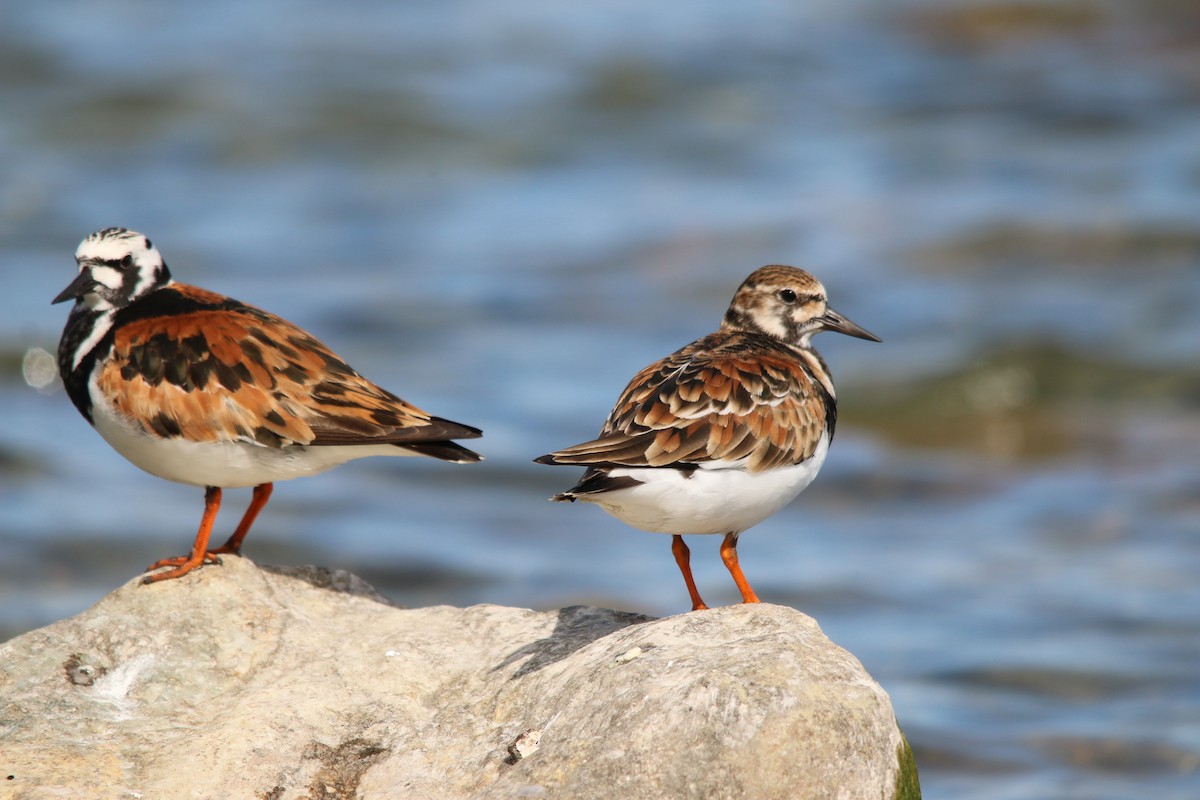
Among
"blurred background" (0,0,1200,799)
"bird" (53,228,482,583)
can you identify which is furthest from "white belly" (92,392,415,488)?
"blurred background" (0,0,1200,799)

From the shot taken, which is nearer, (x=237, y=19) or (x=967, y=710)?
(x=967, y=710)

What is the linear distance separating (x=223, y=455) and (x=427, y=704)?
1349 millimetres

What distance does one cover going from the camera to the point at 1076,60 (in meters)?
21.0

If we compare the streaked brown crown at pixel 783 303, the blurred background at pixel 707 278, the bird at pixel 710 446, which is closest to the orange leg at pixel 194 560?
the bird at pixel 710 446

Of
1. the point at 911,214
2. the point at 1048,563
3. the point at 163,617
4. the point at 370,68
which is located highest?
the point at 370,68

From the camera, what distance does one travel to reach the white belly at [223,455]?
5820 mm

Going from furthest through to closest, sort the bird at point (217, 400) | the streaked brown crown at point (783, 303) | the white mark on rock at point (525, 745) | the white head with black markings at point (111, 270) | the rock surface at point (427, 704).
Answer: the streaked brown crown at point (783, 303) < the white head with black markings at point (111, 270) < the bird at point (217, 400) < the white mark on rock at point (525, 745) < the rock surface at point (427, 704)

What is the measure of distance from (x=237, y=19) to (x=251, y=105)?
12.2 ft

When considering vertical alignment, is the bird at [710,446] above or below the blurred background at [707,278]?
below

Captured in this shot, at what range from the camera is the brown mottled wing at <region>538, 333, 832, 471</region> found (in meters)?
5.26

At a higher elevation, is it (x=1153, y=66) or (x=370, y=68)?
(x=1153, y=66)

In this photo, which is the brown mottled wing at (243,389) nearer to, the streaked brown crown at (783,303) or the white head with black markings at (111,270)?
the white head with black markings at (111,270)

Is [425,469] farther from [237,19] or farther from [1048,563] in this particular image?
[237,19]

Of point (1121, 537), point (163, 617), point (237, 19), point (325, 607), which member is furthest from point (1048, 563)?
point (237, 19)
